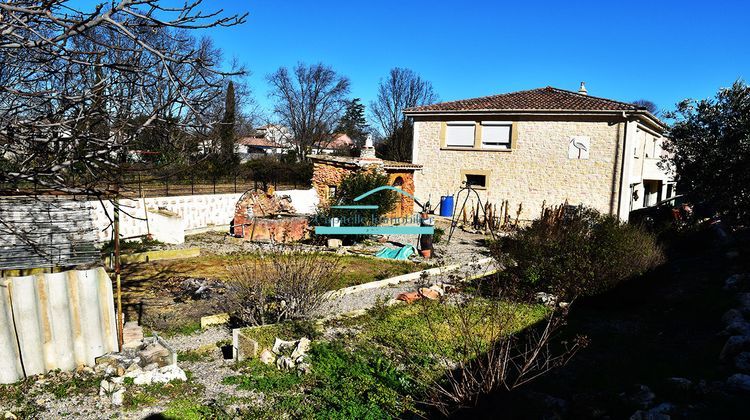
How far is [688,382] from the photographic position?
5.31 meters

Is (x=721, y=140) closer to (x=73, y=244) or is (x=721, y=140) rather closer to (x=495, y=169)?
(x=495, y=169)

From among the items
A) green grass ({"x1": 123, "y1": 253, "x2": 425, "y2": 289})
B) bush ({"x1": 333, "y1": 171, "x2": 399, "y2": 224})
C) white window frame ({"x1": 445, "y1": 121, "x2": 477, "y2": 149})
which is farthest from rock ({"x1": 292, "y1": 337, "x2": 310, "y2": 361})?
white window frame ({"x1": 445, "y1": 121, "x2": 477, "y2": 149})

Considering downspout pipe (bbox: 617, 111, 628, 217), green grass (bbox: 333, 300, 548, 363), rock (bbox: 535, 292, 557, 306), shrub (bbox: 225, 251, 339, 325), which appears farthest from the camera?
downspout pipe (bbox: 617, 111, 628, 217)

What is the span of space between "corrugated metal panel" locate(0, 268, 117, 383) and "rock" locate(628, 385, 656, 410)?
18.8ft

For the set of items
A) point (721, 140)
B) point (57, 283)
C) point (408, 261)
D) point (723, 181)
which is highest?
point (721, 140)

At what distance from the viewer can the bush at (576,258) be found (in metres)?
9.55

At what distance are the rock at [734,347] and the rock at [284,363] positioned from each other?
5199mm

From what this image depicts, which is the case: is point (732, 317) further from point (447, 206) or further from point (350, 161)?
point (447, 206)

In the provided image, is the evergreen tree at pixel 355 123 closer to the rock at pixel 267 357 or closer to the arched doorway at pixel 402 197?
the arched doorway at pixel 402 197

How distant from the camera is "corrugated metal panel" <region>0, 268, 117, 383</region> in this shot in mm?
5660

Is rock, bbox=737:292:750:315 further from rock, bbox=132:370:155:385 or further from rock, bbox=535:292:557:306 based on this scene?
rock, bbox=132:370:155:385

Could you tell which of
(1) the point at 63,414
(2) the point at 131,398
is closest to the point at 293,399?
(2) the point at 131,398

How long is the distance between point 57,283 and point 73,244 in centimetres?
112

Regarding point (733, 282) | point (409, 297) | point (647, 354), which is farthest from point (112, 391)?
point (733, 282)
